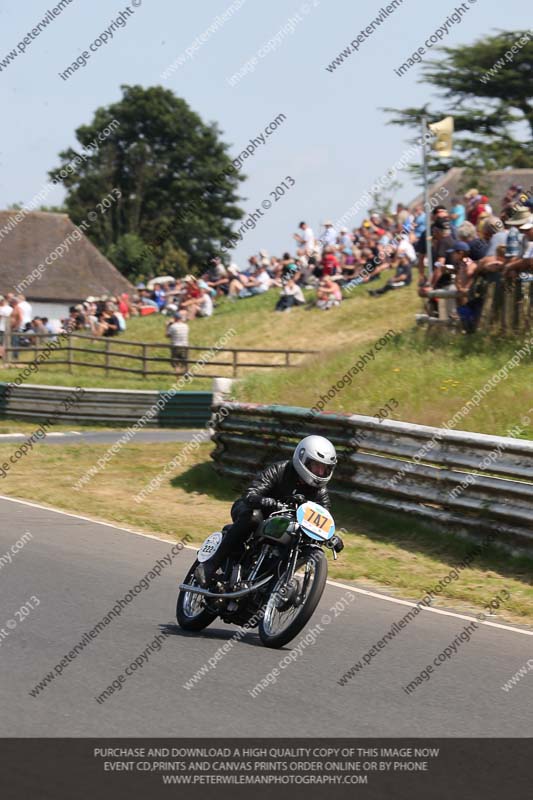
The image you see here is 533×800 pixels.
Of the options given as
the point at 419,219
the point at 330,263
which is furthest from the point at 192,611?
the point at 330,263

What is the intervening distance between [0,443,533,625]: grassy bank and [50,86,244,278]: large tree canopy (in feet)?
223

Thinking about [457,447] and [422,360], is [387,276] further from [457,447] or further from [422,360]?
[457,447]

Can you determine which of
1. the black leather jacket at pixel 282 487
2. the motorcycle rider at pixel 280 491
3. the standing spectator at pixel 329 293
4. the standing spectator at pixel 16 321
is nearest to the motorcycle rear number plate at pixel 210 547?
the motorcycle rider at pixel 280 491

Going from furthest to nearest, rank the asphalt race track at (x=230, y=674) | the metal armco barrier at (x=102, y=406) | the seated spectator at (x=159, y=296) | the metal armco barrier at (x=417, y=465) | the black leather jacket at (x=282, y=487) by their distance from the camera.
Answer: the seated spectator at (x=159, y=296), the metal armco barrier at (x=102, y=406), the metal armco barrier at (x=417, y=465), the black leather jacket at (x=282, y=487), the asphalt race track at (x=230, y=674)

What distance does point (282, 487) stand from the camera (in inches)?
347

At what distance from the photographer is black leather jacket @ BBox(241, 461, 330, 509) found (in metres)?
8.69

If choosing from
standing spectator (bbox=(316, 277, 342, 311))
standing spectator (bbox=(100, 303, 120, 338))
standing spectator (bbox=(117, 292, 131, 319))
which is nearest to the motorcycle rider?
standing spectator (bbox=(316, 277, 342, 311))

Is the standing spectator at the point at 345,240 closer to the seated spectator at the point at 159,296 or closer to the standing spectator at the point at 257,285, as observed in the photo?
the standing spectator at the point at 257,285

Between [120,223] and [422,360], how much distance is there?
73.6 m

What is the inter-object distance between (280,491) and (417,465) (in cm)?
448

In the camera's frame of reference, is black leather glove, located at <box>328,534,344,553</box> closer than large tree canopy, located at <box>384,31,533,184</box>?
Yes

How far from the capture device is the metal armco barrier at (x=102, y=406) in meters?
25.4
